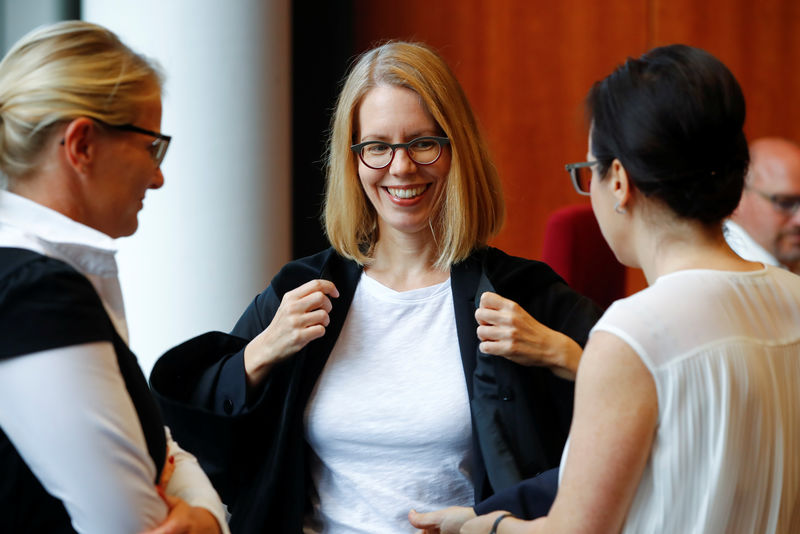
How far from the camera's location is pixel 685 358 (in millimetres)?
1100

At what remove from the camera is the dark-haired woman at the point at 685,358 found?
1104mm

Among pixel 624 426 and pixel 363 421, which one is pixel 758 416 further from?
pixel 363 421

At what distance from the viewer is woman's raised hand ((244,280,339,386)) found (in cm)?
174

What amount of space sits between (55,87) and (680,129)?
2.77ft

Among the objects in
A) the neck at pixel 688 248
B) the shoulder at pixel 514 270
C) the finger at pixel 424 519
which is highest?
the neck at pixel 688 248

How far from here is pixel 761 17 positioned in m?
4.27

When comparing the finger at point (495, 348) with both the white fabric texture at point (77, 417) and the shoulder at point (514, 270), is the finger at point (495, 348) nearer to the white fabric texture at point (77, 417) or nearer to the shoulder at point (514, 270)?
the shoulder at point (514, 270)

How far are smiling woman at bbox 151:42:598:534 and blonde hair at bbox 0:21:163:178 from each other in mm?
639

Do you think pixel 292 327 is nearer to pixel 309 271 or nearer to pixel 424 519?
pixel 309 271

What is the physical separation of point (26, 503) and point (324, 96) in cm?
287

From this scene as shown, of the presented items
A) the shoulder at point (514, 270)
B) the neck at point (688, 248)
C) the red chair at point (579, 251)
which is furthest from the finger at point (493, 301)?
the red chair at point (579, 251)

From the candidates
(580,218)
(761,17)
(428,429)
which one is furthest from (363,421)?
(761,17)

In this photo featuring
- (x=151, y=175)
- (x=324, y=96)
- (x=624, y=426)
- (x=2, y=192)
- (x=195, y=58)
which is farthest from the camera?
(x=324, y=96)

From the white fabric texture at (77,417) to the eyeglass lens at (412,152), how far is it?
30.6 inches
